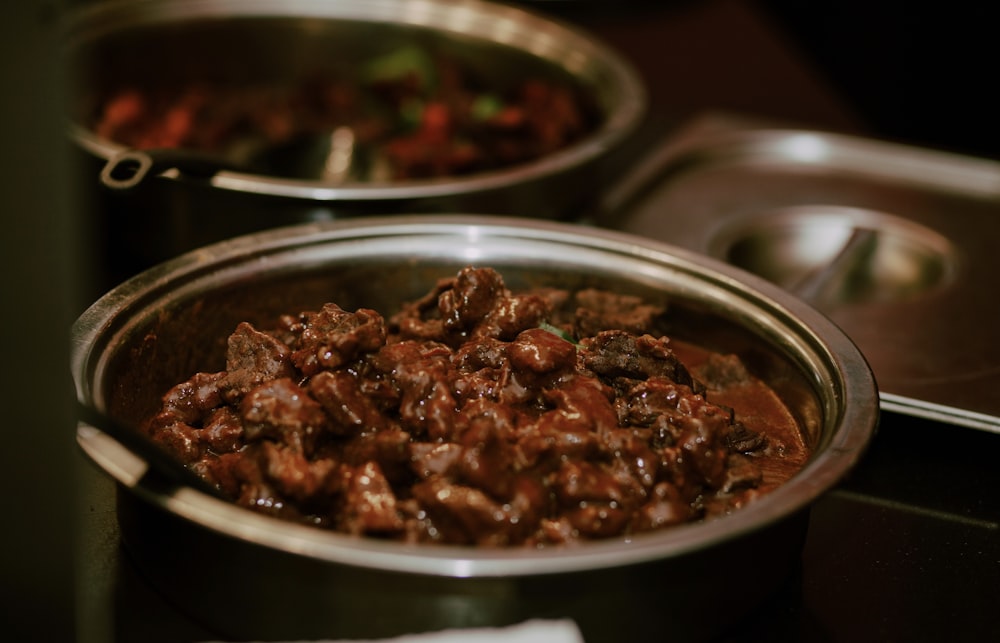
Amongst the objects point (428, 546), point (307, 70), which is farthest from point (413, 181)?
point (428, 546)

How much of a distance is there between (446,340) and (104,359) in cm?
59

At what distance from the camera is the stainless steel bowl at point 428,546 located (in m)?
1.30

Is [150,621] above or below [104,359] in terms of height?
below

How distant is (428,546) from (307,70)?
2.76m

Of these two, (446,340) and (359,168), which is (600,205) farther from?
(446,340)

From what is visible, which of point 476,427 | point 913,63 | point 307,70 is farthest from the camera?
point 913,63

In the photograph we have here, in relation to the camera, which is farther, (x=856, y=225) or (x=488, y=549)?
(x=856, y=225)

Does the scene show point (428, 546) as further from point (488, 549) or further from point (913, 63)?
point (913, 63)

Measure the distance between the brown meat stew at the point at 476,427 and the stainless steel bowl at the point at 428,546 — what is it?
11cm

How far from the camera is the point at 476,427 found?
1.57 m

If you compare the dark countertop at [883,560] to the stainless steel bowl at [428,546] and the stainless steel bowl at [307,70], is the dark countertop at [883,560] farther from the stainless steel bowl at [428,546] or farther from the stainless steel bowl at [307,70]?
the stainless steel bowl at [307,70]

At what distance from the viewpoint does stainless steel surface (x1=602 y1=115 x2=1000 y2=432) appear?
242 cm

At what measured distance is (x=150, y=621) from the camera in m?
1.56

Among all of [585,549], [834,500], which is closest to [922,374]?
[834,500]
